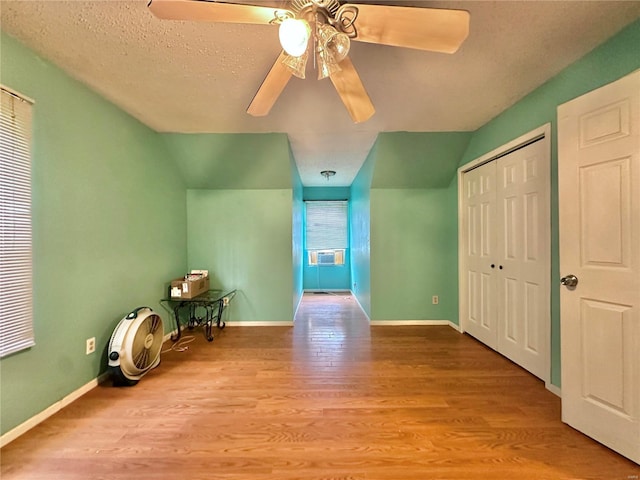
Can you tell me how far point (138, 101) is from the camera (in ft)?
7.08

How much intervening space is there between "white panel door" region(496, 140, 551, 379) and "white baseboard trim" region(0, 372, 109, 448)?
345cm

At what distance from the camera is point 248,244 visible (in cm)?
352

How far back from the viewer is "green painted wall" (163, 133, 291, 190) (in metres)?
2.89

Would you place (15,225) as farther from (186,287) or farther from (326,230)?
(326,230)

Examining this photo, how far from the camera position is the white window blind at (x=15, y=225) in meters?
1.42

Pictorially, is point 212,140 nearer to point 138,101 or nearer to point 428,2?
point 138,101

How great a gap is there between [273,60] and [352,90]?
595mm

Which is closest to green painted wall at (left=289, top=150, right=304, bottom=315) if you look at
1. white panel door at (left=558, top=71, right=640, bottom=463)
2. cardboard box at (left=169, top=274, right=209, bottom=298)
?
cardboard box at (left=169, top=274, right=209, bottom=298)

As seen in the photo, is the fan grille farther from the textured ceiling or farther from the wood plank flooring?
the textured ceiling

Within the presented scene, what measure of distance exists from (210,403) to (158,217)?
1986 millimetres

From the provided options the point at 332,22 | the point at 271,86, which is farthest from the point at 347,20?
the point at 271,86

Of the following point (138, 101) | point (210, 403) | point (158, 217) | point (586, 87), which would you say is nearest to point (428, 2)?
point (586, 87)

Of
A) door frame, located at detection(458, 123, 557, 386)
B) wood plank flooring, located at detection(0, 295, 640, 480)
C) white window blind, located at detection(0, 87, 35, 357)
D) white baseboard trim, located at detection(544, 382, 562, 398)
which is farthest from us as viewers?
door frame, located at detection(458, 123, 557, 386)

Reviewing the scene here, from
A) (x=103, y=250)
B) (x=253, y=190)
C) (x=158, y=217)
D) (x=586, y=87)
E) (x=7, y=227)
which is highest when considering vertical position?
(x=586, y=87)
